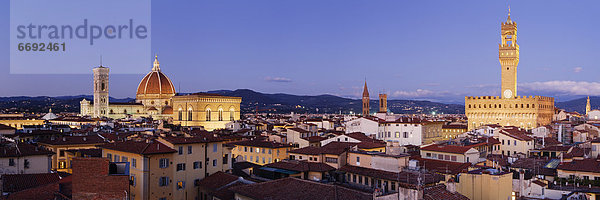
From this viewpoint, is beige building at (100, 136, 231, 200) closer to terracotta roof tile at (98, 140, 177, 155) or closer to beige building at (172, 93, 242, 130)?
terracotta roof tile at (98, 140, 177, 155)

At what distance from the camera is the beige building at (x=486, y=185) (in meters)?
16.3

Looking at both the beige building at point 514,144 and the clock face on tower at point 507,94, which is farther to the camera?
the clock face on tower at point 507,94

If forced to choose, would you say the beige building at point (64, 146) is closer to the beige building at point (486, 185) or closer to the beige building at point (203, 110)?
the beige building at point (486, 185)

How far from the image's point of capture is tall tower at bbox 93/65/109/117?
11856cm

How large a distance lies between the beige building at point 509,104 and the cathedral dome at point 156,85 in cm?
7680

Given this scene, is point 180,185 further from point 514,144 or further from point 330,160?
point 514,144

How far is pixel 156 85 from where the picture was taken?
120375mm

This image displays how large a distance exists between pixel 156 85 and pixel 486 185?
113002mm

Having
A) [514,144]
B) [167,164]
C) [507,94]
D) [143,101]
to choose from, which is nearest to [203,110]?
[143,101]

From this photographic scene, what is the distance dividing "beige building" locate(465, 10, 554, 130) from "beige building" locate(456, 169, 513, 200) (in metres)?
58.2

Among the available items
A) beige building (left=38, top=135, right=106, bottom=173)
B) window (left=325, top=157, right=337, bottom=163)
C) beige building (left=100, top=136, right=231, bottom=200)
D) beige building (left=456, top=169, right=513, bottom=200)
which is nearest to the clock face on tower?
window (left=325, top=157, right=337, bottom=163)

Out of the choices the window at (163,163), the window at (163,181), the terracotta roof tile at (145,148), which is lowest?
the window at (163,181)

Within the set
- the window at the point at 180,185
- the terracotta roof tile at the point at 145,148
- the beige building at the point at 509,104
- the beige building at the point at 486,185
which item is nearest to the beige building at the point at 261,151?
the window at the point at 180,185

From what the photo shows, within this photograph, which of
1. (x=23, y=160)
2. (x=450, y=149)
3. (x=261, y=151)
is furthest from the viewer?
(x=261, y=151)
